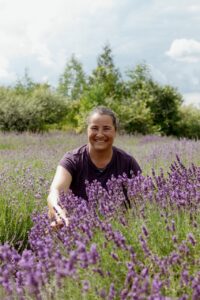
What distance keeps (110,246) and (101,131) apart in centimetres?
176

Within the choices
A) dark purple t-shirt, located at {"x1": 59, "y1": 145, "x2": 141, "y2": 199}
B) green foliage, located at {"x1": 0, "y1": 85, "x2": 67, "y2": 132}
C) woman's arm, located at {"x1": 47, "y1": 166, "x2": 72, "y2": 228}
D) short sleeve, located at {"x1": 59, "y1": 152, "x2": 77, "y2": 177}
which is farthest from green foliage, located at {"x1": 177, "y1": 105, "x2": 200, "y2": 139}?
woman's arm, located at {"x1": 47, "y1": 166, "x2": 72, "y2": 228}

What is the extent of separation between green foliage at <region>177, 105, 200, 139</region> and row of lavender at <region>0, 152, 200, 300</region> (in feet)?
73.7

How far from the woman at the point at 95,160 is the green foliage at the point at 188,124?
21.5 metres

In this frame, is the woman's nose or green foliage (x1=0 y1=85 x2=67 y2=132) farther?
green foliage (x1=0 y1=85 x2=67 y2=132)

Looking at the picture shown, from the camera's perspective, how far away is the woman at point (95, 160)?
411cm

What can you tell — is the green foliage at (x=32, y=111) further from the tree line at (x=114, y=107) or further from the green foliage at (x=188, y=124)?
the green foliage at (x=188, y=124)

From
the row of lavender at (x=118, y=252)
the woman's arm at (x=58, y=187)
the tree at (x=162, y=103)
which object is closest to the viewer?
the row of lavender at (x=118, y=252)

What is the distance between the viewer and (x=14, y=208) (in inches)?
180

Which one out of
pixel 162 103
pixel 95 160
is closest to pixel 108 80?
pixel 162 103

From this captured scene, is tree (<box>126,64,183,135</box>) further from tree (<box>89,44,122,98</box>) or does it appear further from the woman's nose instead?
the woman's nose

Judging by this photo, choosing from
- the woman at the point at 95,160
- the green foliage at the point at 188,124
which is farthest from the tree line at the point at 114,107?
the woman at the point at 95,160

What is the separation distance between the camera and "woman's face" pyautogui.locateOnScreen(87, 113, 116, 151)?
13.5 feet

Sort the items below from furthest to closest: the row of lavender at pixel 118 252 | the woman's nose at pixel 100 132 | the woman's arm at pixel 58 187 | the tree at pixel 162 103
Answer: the tree at pixel 162 103 → the woman's nose at pixel 100 132 → the woman's arm at pixel 58 187 → the row of lavender at pixel 118 252

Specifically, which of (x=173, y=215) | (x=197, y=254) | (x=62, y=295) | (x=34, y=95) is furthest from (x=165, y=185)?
(x=34, y=95)
